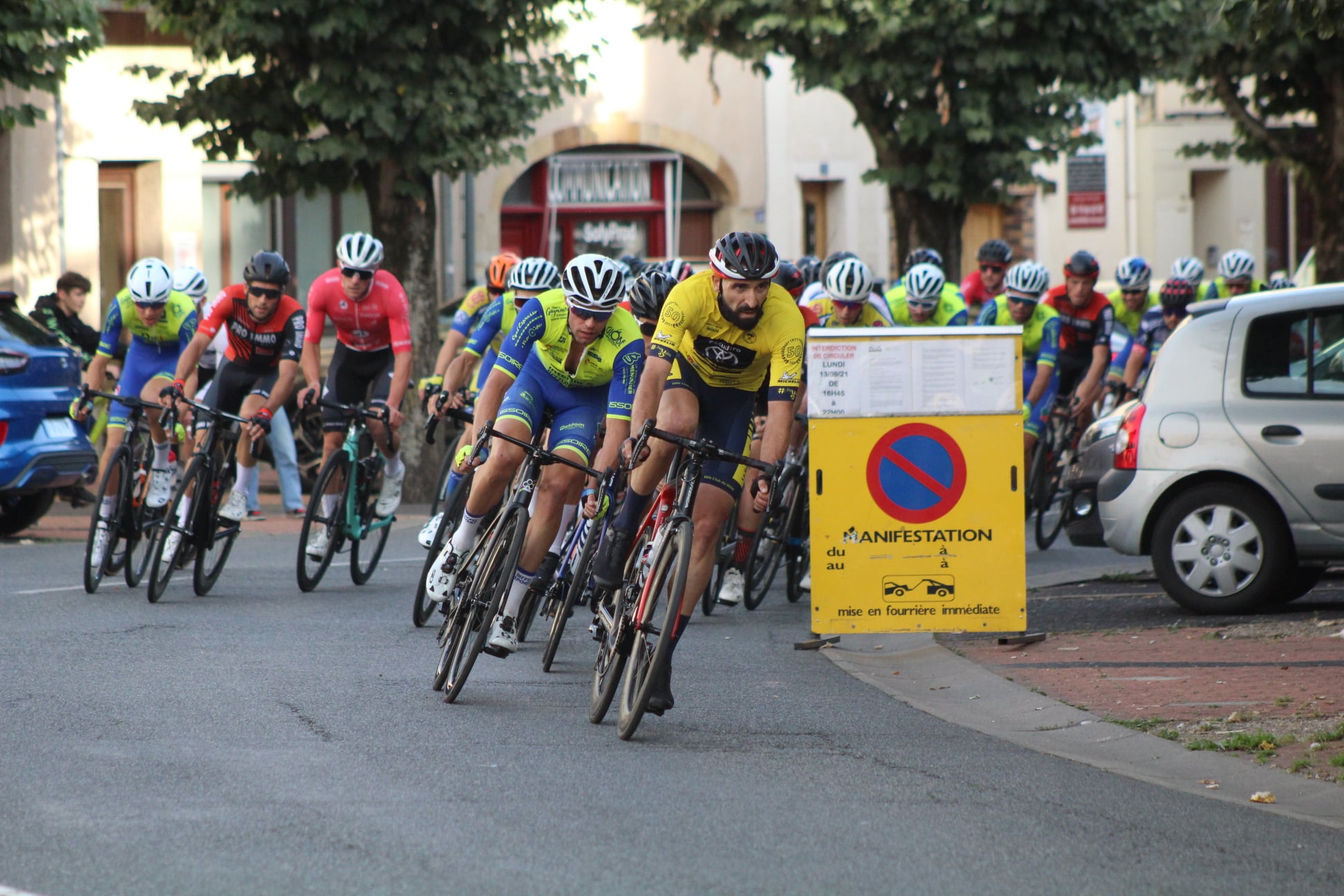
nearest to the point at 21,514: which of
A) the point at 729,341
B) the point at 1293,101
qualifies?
the point at 729,341

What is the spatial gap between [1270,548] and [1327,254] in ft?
32.2

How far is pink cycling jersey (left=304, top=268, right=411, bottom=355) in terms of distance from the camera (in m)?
12.1

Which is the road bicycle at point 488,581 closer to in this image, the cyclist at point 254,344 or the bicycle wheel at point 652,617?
the bicycle wheel at point 652,617

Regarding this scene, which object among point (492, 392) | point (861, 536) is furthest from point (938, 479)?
point (492, 392)

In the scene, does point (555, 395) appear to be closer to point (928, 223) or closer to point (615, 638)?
point (615, 638)

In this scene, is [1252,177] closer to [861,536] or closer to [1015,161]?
[1015,161]

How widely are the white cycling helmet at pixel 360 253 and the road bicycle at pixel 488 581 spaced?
12.5 ft

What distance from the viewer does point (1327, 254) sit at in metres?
19.2

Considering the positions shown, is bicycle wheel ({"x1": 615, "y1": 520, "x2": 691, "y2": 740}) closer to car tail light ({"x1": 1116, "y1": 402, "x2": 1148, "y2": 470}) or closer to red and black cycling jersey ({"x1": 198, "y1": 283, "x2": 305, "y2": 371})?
car tail light ({"x1": 1116, "y1": 402, "x2": 1148, "y2": 470})

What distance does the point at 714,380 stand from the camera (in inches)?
323

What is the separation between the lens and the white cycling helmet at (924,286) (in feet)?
42.8

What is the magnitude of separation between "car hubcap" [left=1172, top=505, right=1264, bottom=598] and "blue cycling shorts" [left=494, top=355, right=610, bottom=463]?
3.37 m

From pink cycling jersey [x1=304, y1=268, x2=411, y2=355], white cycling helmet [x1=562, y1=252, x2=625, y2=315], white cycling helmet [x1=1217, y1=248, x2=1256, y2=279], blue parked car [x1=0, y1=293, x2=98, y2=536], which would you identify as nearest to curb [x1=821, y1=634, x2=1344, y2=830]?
white cycling helmet [x1=562, y1=252, x2=625, y2=315]

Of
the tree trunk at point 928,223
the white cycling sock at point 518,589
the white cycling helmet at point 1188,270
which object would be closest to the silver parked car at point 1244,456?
the white cycling sock at point 518,589
